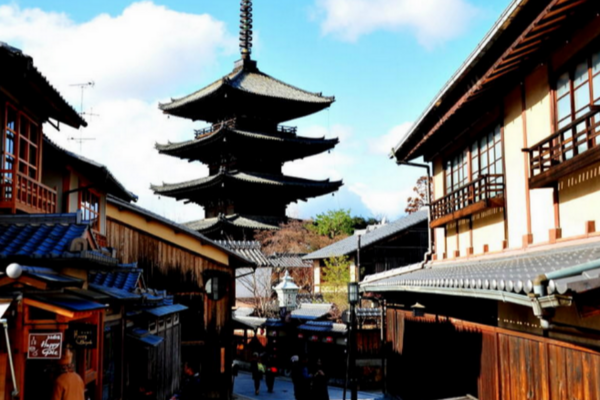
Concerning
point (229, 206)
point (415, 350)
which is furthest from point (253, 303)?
point (415, 350)

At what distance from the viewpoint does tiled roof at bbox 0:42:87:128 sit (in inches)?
436

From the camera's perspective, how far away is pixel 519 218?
12320 millimetres

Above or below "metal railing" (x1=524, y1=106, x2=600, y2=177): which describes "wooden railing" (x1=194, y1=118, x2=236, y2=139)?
above

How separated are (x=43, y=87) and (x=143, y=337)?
226 inches

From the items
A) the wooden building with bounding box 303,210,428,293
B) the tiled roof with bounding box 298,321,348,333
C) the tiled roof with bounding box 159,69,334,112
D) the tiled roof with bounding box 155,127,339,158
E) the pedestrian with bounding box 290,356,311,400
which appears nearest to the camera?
the pedestrian with bounding box 290,356,311,400

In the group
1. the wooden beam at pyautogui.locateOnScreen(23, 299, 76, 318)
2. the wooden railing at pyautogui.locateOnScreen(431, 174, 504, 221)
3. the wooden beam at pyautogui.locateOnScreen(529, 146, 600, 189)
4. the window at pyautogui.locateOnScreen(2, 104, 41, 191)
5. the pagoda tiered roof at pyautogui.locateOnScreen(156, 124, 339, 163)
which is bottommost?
the wooden beam at pyautogui.locateOnScreen(23, 299, 76, 318)

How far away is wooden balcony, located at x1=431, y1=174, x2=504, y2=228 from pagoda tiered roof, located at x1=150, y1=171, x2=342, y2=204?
1163 inches

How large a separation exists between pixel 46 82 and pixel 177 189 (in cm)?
3694

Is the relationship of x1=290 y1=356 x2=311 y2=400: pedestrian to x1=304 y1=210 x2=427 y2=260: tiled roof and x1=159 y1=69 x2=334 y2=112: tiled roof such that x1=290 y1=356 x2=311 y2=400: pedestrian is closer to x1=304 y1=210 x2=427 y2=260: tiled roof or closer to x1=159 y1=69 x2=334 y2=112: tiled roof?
x1=304 y1=210 x2=427 y2=260: tiled roof

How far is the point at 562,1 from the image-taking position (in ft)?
28.3

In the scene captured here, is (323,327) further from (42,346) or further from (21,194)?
(42,346)

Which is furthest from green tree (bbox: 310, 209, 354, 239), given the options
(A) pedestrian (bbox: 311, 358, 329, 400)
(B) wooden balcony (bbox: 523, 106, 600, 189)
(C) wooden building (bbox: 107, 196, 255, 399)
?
(B) wooden balcony (bbox: 523, 106, 600, 189)

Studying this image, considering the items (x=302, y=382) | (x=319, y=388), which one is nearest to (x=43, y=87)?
(x=319, y=388)

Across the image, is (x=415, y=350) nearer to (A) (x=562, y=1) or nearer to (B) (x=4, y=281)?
(A) (x=562, y=1)
